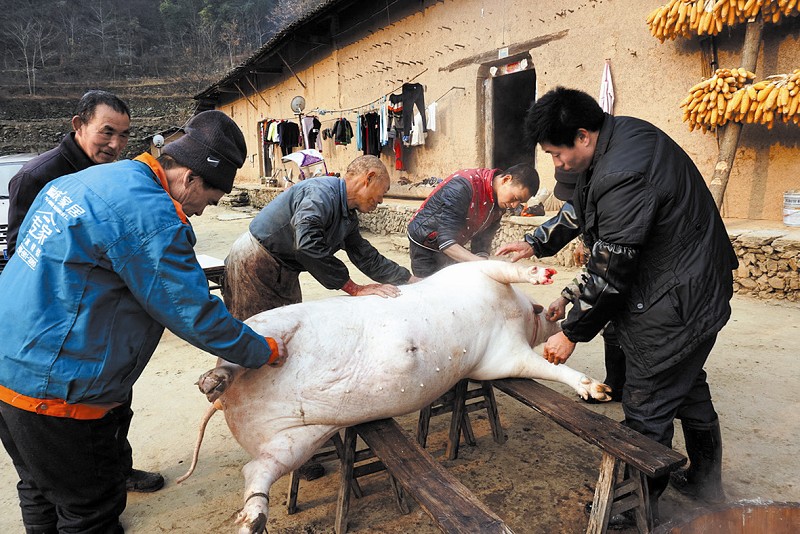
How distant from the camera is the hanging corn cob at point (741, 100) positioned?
4809 mm

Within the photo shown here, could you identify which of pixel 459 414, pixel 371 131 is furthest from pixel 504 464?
pixel 371 131

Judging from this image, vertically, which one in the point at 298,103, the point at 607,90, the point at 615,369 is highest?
the point at 298,103

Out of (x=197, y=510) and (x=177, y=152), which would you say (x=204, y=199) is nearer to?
(x=177, y=152)

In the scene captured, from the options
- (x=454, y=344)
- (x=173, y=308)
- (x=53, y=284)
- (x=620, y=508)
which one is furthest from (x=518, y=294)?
(x=53, y=284)

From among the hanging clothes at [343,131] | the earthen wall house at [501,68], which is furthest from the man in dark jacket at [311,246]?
the hanging clothes at [343,131]

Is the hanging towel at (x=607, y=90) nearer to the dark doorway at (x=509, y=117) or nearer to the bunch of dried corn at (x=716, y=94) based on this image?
the bunch of dried corn at (x=716, y=94)

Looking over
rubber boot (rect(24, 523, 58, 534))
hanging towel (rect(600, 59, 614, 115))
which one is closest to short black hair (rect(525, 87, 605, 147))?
rubber boot (rect(24, 523, 58, 534))

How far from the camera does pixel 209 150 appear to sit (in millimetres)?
1781

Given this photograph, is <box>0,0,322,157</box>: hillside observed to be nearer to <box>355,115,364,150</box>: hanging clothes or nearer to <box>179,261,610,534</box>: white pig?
<box>355,115,364,150</box>: hanging clothes

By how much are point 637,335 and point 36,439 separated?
7.54ft

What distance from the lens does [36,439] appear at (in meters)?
1.63

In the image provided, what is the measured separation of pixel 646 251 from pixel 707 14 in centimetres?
471

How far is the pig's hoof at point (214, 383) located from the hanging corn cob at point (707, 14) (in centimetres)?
592

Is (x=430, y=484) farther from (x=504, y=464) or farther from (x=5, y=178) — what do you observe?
(x=5, y=178)
